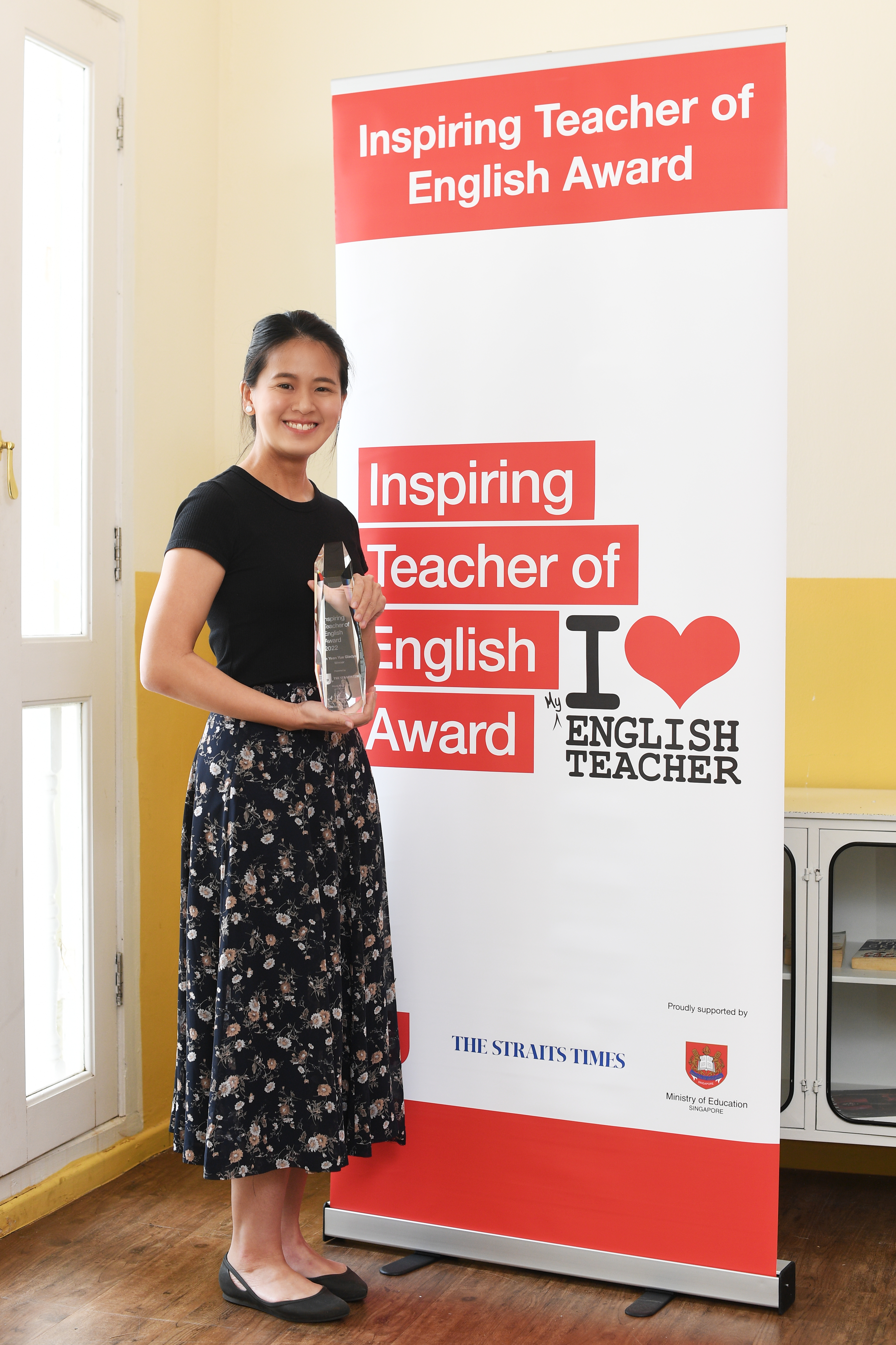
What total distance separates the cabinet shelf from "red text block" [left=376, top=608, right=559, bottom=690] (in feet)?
3.24

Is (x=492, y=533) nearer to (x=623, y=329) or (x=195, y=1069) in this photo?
(x=623, y=329)

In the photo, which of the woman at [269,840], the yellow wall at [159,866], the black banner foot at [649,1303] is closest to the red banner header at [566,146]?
the woman at [269,840]

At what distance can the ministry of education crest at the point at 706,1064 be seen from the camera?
84.5 inches

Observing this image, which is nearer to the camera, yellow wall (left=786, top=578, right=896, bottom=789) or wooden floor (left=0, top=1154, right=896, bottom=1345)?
wooden floor (left=0, top=1154, right=896, bottom=1345)

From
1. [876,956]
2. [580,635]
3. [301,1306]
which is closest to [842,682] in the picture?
[876,956]

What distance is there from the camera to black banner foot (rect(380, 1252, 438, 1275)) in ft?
7.57

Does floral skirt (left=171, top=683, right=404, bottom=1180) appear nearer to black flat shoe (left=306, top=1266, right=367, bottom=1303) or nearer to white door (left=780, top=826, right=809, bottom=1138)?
black flat shoe (left=306, top=1266, right=367, bottom=1303)

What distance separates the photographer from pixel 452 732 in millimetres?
2316

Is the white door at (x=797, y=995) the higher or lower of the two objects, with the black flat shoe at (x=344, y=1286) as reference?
higher

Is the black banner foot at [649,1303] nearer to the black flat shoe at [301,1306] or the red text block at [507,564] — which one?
the black flat shoe at [301,1306]

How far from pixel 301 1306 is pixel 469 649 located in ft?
3.95

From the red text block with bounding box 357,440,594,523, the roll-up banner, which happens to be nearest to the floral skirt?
the roll-up banner

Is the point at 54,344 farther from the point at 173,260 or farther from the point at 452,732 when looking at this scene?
the point at 452,732

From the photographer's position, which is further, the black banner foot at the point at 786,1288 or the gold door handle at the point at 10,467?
the gold door handle at the point at 10,467
